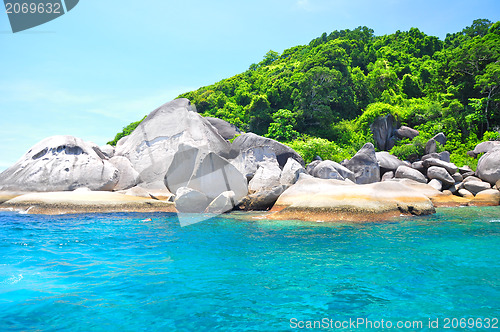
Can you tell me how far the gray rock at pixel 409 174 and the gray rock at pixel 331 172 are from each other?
138 inches

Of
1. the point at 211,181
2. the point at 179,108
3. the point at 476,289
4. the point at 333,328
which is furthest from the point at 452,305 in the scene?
the point at 179,108

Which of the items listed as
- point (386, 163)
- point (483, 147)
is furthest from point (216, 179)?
point (483, 147)

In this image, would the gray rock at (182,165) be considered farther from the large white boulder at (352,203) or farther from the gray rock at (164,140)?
the large white boulder at (352,203)

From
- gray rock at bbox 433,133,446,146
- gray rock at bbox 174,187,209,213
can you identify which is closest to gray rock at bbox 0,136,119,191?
gray rock at bbox 174,187,209,213

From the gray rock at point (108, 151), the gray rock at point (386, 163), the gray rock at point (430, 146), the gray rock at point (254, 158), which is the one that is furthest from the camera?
the gray rock at point (430, 146)

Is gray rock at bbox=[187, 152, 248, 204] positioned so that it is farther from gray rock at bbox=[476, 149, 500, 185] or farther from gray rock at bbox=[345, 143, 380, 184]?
gray rock at bbox=[476, 149, 500, 185]

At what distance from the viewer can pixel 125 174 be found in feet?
61.0

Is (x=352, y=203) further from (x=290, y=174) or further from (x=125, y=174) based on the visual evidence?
(x=125, y=174)

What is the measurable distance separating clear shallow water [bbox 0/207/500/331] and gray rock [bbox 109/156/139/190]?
27.5 ft

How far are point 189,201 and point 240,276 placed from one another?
930 cm

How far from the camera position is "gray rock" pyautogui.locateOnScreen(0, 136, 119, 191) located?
54.3ft

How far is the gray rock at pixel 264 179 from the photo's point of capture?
17.1m

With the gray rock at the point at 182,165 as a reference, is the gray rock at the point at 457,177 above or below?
below

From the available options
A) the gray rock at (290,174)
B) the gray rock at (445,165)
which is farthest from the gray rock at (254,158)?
the gray rock at (445,165)
